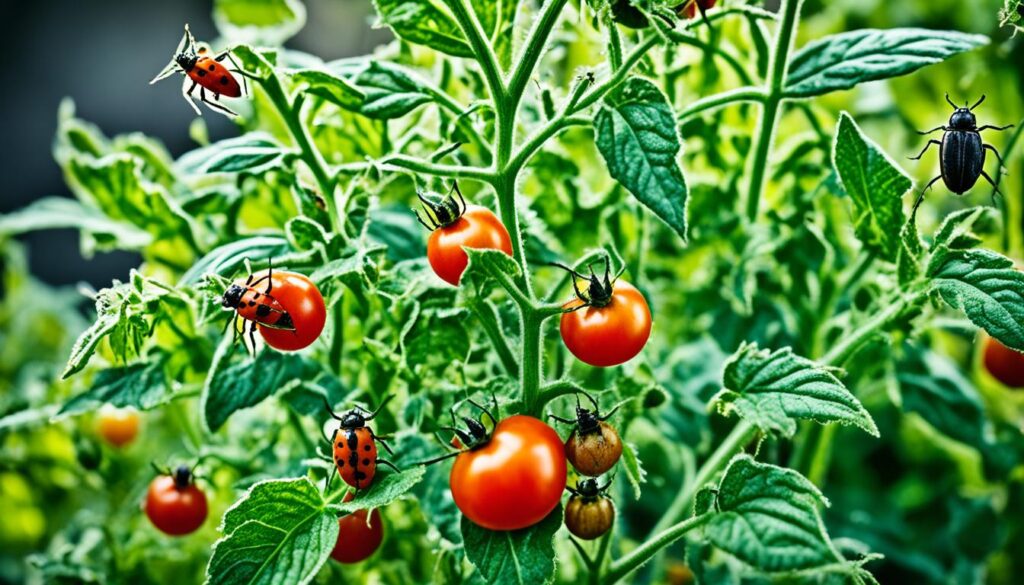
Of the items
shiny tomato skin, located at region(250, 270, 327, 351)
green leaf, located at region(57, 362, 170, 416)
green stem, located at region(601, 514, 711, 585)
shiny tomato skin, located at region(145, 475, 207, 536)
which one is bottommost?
shiny tomato skin, located at region(145, 475, 207, 536)

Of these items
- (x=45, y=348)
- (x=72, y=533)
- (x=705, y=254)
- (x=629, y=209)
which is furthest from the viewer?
(x=45, y=348)

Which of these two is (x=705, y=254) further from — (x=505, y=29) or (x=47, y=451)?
(x=47, y=451)

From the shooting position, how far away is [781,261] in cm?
74

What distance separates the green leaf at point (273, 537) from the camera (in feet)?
1.56

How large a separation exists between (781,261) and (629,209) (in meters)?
0.12

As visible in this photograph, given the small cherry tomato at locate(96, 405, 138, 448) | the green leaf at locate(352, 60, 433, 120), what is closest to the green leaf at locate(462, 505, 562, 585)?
→ the green leaf at locate(352, 60, 433, 120)

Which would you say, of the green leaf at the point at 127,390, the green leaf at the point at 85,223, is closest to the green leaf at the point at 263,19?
the green leaf at the point at 85,223

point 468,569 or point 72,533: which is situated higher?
point 468,569

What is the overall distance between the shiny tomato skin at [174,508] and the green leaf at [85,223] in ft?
0.67

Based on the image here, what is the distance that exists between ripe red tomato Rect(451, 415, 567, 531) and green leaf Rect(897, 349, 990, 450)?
A: 0.38 metres

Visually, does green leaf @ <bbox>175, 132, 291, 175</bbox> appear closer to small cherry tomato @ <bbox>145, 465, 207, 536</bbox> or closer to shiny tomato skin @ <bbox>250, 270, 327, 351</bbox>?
shiny tomato skin @ <bbox>250, 270, 327, 351</bbox>

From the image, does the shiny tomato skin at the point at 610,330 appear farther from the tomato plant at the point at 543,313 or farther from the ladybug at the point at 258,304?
the ladybug at the point at 258,304

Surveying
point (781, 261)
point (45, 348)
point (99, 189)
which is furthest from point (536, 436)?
point (45, 348)

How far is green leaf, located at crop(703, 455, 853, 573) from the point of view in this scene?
43 centimetres
